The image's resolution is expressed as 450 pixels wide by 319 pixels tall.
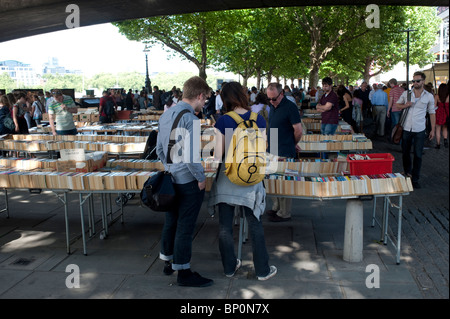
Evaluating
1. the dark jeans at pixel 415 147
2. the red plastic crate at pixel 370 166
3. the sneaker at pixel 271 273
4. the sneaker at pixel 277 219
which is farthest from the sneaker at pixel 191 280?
the dark jeans at pixel 415 147

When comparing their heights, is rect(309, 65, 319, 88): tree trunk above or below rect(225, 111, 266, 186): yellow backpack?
above

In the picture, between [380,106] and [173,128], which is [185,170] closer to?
[173,128]

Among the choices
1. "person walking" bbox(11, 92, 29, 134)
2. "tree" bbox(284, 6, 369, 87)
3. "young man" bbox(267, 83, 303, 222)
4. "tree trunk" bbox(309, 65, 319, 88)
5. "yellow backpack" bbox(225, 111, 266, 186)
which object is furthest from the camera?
"tree trunk" bbox(309, 65, 319, 88)

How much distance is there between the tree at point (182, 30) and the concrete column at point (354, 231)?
23.3 meters

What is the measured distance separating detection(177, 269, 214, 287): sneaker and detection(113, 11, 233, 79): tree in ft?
78.1

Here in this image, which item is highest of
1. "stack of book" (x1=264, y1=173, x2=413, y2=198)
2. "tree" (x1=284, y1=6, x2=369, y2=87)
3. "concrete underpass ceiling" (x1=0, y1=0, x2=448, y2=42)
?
"tree" (x1=284, y1=6, x2=369, y2=87)

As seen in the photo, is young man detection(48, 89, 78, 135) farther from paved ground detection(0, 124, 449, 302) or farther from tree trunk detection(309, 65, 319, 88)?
tree trunk detection(309, 65, 319, 88)

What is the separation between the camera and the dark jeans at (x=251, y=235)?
13.9 feet

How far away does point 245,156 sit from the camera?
13.0 feet

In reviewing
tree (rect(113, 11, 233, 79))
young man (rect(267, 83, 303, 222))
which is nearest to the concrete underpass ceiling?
young man (rect(267, 83, 303, 222))

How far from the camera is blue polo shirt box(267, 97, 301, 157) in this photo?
19.1ft

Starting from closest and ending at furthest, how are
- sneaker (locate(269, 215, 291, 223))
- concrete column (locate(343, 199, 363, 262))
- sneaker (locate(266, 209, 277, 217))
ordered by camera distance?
concrete column (locate(343, 199, 363, 262))
sneaker (locate(269, 215, 291, 223))
sneaker (locate(266, 209, 277, 217))
